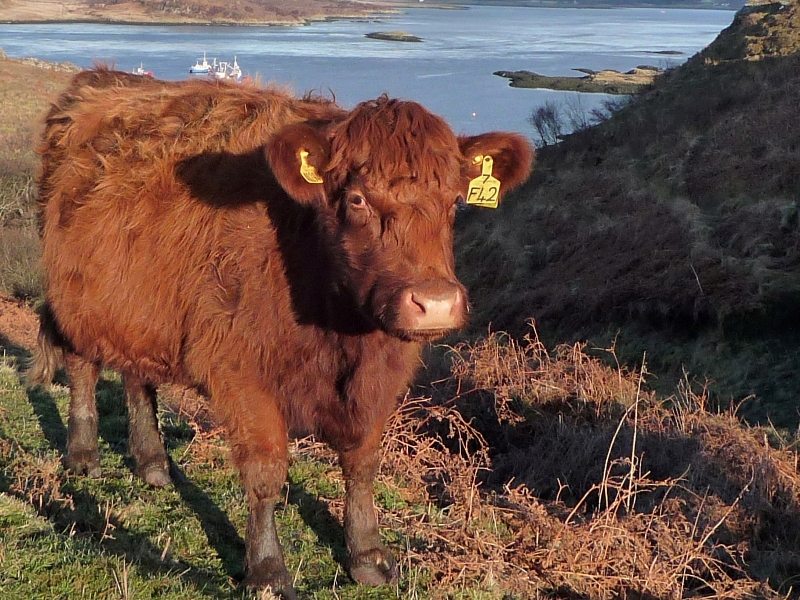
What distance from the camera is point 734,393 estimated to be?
13023 mm

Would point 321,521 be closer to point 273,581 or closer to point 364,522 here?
point 364,522

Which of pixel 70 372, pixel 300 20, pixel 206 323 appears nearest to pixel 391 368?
pixel 206 323

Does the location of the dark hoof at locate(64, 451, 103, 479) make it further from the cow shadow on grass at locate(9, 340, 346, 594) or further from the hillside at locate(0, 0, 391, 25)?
the hillside at locate(0, 0, 391, 25)

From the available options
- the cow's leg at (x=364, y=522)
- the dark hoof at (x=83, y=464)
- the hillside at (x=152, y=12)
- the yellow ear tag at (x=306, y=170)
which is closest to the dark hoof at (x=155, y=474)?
the dark hoof at (x=83, y=464)

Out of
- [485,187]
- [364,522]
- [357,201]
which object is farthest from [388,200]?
[364,522]

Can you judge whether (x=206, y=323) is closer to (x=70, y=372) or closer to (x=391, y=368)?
(x=391, y=368)

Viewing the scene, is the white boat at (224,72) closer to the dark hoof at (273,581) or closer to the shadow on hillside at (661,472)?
the dark hoof at (273,581)

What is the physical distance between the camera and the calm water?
43.5 meters

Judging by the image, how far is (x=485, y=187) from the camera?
4168 mm

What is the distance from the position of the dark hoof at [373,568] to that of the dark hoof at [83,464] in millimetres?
1928

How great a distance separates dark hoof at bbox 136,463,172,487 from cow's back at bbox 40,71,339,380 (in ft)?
2.41

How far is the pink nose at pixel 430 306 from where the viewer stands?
136 inches

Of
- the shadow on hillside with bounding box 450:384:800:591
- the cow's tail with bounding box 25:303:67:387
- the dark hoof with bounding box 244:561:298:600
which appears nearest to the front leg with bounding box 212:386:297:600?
the dark hoof with bounding box 244:561:298:600

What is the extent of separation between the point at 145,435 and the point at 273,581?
177 cm
